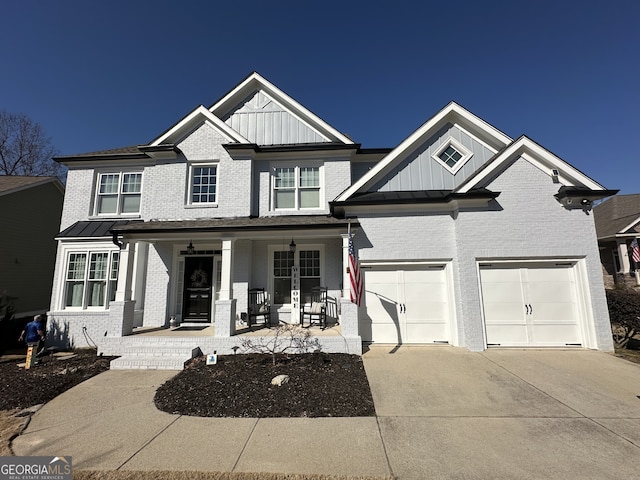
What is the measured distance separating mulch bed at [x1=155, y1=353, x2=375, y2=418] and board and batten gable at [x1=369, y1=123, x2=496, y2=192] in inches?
235

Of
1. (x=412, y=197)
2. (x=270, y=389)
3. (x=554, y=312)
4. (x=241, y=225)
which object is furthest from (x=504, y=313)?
(x=241, y=225)

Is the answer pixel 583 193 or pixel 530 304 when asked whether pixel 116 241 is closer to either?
pixel 530 304

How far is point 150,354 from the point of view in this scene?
8.23 m

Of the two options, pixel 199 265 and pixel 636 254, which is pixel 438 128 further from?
pixel 199 265

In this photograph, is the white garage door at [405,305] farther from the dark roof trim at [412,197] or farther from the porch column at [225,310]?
the porch column at [225,310]

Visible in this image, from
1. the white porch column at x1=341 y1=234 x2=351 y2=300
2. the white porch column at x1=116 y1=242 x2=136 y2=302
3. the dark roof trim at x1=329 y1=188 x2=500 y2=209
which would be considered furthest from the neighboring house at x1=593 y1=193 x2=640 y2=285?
the white porch column at x1=116 y1=242 x2=136 y2=302

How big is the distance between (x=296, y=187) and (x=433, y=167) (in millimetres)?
5117

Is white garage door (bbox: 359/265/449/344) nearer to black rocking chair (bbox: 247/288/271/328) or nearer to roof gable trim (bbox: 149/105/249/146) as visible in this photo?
black rocking chair (bbox: 247/288/271/328)

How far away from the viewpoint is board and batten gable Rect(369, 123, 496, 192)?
10078 mm

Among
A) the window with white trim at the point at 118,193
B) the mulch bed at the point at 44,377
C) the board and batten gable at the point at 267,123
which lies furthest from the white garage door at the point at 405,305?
the window with white trim at the point at 118,193

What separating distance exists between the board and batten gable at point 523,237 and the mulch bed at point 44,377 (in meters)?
10.5

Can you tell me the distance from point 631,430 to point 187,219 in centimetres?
1233

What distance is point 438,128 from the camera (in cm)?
1042

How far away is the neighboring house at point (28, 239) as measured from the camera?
13820mm
